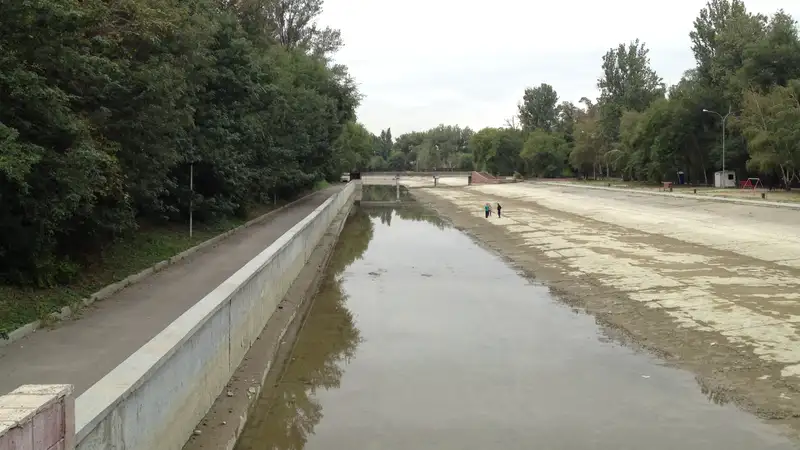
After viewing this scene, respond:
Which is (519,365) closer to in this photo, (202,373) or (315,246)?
(202,373)

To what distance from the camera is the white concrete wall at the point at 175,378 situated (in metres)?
4.39

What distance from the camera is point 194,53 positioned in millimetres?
16234

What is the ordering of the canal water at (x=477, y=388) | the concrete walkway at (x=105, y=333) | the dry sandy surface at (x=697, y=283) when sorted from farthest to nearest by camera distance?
the dry sandy surface at (x=697, y=283)
the concrete walkway at (x=105, y=333)
the canal water at (x=477, y=388)

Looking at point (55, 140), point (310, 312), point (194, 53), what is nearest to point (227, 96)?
point (194, 53)

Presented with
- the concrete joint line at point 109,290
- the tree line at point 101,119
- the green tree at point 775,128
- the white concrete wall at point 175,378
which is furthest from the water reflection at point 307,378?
the green tree at point 775,128

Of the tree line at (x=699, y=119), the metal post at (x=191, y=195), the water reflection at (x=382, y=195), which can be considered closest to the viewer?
the metal post at (x=191, y=195)

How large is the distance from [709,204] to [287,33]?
108 ft

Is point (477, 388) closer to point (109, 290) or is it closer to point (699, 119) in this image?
point (109, 290)

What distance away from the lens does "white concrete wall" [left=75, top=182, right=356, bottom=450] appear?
14.4 ft

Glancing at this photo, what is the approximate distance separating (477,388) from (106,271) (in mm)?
8570

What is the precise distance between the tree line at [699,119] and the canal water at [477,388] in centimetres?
4308

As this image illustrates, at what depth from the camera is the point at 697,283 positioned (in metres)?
16.2

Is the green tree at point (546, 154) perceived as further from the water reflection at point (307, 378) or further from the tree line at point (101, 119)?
the water reflection at point (307, 378)

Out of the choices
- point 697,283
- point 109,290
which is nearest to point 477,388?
point 109,290
